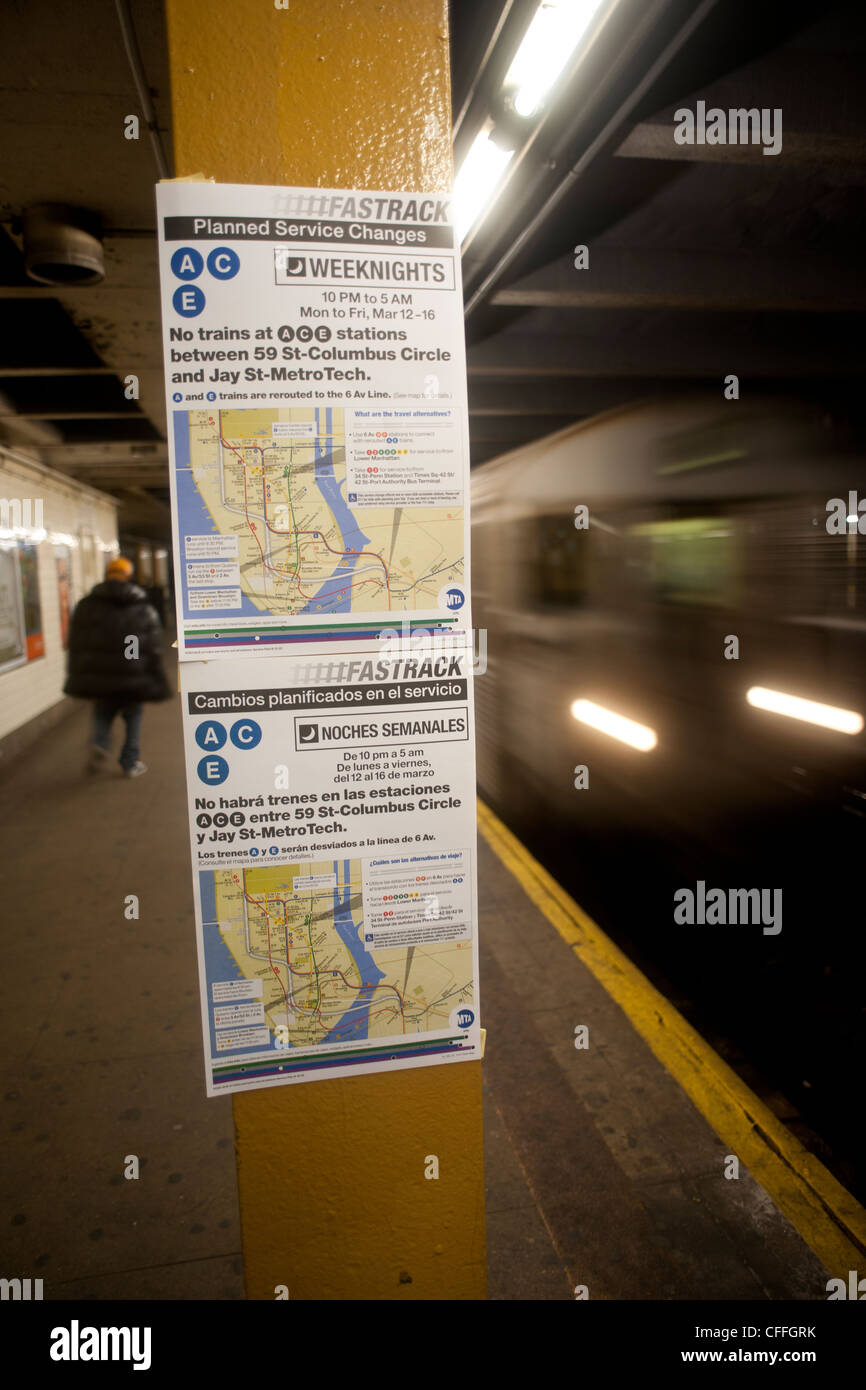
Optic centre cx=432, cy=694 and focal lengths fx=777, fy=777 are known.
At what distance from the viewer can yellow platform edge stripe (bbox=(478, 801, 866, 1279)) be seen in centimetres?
251

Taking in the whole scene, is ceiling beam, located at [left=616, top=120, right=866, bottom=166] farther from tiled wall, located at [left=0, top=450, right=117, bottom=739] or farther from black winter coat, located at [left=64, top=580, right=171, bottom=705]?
tiled wall, located at [left=0, top=450, right=117, bottom=739]

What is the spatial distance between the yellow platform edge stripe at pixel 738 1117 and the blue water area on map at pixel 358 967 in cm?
183

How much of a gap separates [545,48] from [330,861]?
3089mm

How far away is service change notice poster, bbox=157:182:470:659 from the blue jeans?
635 centimetres

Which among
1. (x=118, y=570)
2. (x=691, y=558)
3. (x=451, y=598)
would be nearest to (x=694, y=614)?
(x=691, y=558)

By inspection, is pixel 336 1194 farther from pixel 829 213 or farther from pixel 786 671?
pixel 829 213

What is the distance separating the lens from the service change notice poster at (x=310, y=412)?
1506mm

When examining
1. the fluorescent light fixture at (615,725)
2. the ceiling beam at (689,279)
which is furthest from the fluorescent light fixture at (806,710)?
the ceiling beam at (689,279)

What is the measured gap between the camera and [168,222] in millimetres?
1472

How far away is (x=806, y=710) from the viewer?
3531mm

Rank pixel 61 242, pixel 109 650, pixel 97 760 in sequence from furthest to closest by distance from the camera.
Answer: pixel 97 760 < pixel 109 650 < pixel 61 242

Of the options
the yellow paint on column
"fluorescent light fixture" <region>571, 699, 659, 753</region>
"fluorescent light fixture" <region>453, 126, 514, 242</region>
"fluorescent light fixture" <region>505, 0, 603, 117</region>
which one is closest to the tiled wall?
"fluorescent light fixture" <region>571, 699, 659, 753</region>

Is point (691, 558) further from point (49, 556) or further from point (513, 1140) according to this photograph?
point (49, 556)

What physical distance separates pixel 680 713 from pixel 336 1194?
3.14m
